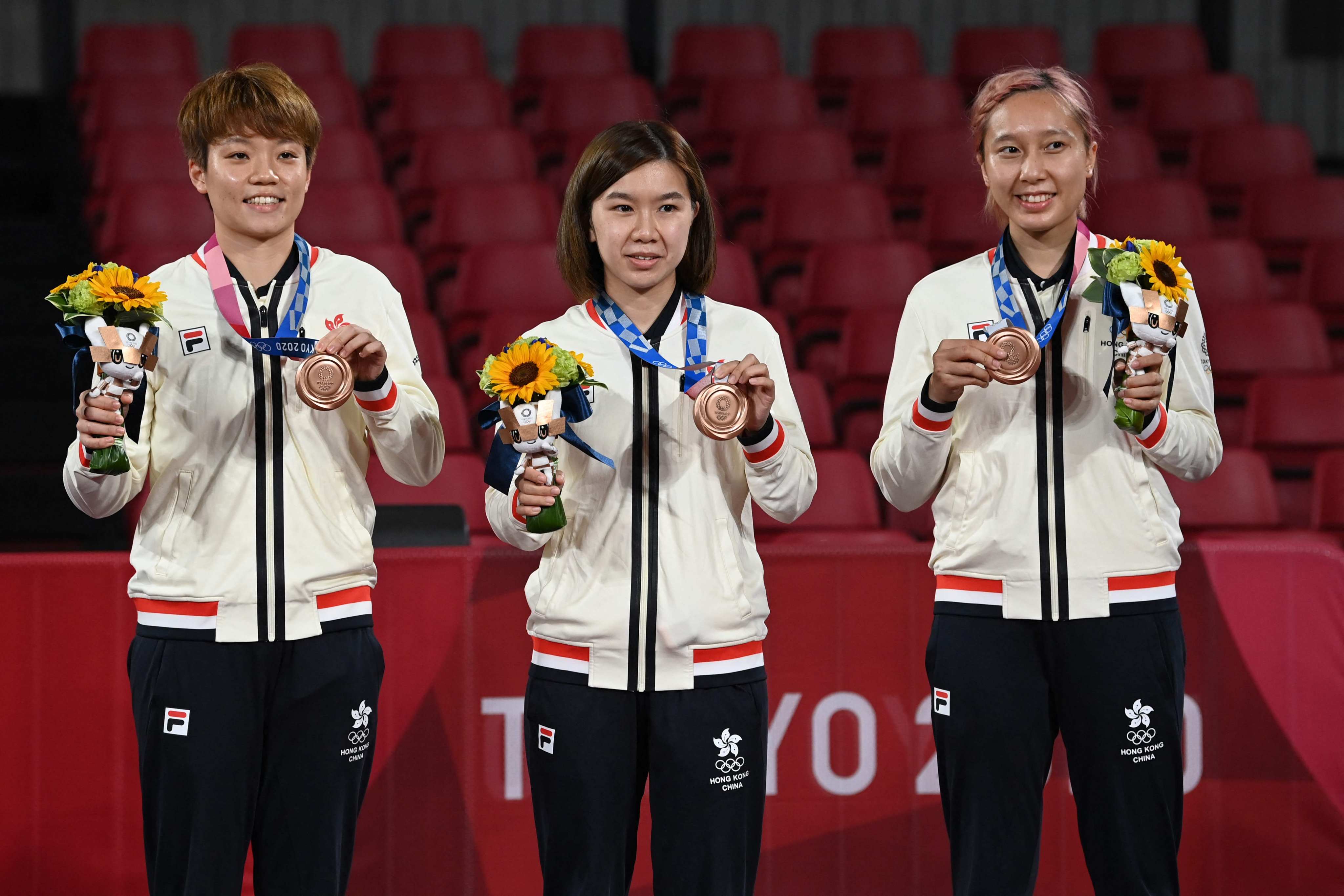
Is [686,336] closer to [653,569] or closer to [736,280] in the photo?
[653,569]

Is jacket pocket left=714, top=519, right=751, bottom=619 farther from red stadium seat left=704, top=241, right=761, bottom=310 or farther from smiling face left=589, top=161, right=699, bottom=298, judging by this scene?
→ red stadium seat left=704, top=241, right=761, bottom=310

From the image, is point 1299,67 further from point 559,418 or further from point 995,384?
point 559,418

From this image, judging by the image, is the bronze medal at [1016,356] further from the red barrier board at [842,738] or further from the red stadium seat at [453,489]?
the red stadium seat at [453,489]

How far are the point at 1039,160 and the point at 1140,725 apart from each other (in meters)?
1.05

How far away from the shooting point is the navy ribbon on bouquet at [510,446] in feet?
8.36

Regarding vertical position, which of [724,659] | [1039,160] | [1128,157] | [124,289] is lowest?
[724,659]

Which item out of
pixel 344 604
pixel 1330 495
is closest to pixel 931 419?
pixel 344 604

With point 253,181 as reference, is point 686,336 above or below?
below

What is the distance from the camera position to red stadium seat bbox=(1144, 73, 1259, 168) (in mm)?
8203

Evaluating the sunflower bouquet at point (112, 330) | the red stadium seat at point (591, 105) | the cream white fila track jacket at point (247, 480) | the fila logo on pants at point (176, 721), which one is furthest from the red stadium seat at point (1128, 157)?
the fila logo on pants at point (176, 721)

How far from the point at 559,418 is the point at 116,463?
0.74 m

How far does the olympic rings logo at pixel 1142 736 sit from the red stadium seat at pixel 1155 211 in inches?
184

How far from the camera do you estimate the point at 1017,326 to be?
8.95 ft

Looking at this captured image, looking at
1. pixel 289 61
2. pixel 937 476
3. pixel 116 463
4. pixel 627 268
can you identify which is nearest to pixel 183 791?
pixel 116 463
